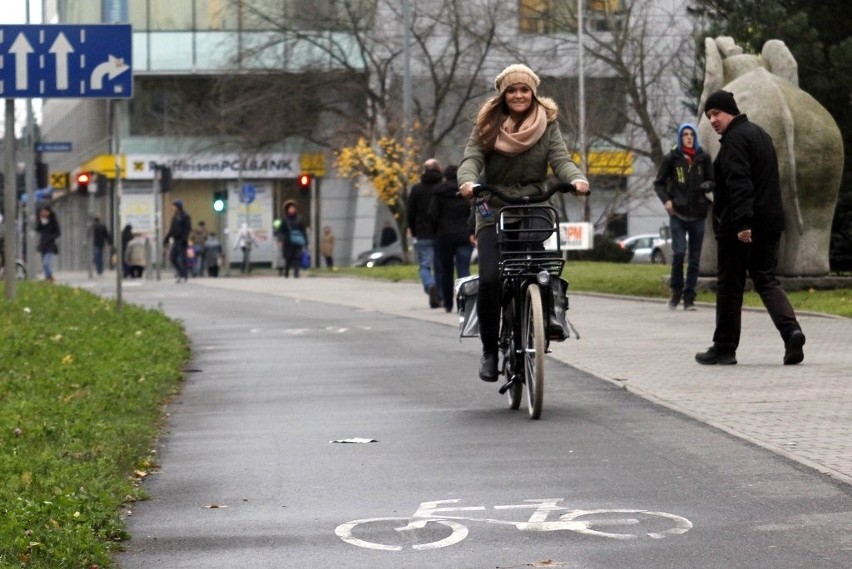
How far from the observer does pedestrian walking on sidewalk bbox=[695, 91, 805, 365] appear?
12.9 m

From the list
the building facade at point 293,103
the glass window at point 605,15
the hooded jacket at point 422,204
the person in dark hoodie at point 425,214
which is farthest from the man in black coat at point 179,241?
the hooded jacket at point 422,204

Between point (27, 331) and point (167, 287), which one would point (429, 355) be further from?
point (167, 287)

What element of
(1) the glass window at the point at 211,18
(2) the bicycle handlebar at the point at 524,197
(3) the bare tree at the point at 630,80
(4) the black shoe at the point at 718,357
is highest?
(1) the glass window at the point at 211,18

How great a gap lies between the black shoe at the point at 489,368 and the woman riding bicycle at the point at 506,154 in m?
0.27

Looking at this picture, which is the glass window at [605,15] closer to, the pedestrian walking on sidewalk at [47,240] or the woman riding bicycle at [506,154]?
the pedestrian walking on sidewalk at [47,240]

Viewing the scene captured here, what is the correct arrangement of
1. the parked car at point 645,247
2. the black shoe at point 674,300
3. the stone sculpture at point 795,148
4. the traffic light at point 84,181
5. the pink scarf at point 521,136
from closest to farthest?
the pink scarf at point 521,136
the black shoe at point 674,300
the stone sculpture at point 795,148
the traffic light at point 84,181
the parked car at point 645,247

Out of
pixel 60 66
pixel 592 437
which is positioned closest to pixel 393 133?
pixel 60 66

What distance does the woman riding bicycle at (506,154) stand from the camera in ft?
34.6

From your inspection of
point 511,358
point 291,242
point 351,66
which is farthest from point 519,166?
point 351,66

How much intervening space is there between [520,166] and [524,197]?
0.30 m

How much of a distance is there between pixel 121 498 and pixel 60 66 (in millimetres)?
14548

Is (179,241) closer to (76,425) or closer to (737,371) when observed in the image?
(737,371)

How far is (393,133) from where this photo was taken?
52344mm

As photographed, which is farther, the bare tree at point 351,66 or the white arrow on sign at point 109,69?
the bare tree at point 351,66
